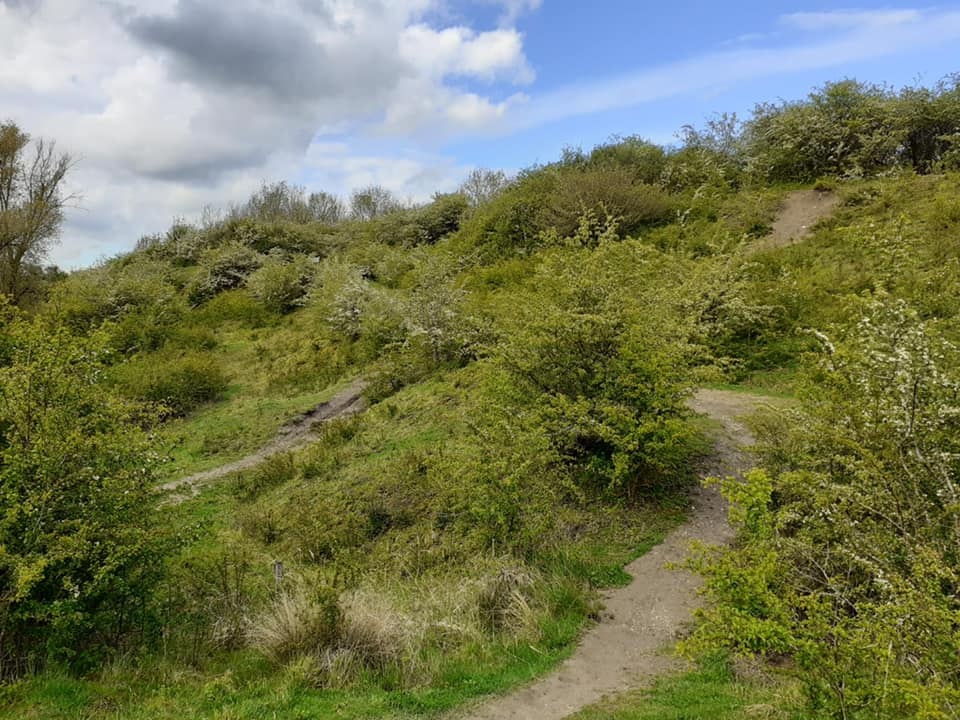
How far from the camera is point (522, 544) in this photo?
687 centimetres

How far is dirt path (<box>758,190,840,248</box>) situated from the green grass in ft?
50.5

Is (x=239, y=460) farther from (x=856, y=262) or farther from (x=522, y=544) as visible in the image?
(x=856, y=262)

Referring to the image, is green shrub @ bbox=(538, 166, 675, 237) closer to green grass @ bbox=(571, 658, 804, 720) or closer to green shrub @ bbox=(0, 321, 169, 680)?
green shrub @ bbox=(0, 321, 169, 680)

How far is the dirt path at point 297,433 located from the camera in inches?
509

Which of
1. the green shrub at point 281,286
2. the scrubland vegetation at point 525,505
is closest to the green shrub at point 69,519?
the scrubland vegetation at point 525,505

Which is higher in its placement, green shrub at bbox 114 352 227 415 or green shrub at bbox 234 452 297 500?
green shrub at bbox 114 352 227 415

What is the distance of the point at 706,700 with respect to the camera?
4.24 metres

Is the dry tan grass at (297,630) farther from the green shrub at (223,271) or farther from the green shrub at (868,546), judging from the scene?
the green shrub at (223,271)

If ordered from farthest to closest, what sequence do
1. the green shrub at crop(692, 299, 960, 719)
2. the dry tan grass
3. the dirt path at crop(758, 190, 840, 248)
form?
the dirt path at crop(758, 190, 840, 248), the dry tan grass, the green shrub at crop(692, 299, 960, 719)

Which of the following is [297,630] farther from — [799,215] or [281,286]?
[281,286]

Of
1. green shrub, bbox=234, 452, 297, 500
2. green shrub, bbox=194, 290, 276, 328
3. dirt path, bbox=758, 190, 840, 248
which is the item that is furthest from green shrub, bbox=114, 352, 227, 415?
dirt path, bbox=758, 190, 840, 248

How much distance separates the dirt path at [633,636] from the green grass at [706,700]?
0.76ft

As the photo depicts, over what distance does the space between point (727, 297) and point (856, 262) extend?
428cm

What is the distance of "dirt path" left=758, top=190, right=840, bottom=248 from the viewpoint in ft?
56.6
